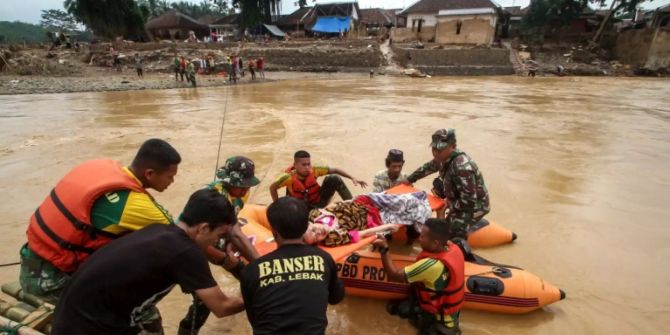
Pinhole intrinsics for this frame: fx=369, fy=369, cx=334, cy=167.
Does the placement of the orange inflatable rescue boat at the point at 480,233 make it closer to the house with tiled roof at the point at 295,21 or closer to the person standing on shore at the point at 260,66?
the person standing on shore at the point at 260,66

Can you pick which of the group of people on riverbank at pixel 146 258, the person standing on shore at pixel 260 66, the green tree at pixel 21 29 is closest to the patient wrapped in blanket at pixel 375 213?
the group of people on riverbank at pixel 146 258

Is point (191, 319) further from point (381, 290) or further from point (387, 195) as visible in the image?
point (387, 195)

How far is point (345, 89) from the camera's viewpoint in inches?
804

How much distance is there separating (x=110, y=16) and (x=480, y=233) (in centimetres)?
4008

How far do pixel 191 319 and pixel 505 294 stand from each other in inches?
108

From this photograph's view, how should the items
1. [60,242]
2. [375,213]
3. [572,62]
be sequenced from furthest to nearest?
[572,62], [375,213], [60,242]

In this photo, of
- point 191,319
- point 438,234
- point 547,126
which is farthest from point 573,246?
point 547,126

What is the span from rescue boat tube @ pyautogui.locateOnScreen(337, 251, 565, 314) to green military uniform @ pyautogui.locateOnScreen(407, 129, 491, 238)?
58cm

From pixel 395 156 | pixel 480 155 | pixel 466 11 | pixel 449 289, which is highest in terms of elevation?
pixel 466 11

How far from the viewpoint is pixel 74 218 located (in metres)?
1.97

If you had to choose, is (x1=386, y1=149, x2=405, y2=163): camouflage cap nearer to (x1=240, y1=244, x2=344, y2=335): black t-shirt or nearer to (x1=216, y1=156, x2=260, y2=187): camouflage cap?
(x1=216, y1=156, x2=260, y2=187): camouflage cap

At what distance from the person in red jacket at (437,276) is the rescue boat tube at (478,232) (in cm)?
140

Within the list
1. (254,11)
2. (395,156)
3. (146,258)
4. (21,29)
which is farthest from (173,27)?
(21,29)

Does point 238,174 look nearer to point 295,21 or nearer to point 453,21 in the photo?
point 453,21
